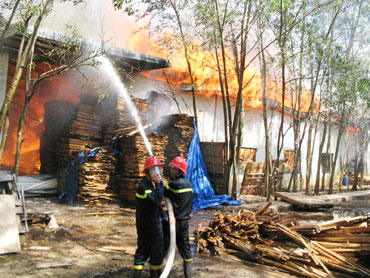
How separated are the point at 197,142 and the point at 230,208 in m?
2.92

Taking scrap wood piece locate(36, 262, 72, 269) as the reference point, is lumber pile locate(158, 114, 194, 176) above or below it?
above

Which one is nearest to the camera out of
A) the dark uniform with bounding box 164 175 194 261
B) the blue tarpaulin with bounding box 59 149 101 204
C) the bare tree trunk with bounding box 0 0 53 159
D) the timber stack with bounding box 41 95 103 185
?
the dark uniform with bounding box 164 175 194 261

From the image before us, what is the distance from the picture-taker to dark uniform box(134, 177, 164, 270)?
442 centimetres

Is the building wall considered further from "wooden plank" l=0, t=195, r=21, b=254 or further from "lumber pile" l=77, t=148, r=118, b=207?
"wooden plank" l=0, t=195, r=21, b=254

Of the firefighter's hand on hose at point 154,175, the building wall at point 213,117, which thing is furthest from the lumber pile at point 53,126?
the firefighter's hand on hose at point 154,175

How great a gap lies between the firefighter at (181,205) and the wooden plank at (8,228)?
2.85 metres

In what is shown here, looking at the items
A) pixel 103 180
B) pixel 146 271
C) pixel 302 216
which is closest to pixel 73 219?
pixel 103 180

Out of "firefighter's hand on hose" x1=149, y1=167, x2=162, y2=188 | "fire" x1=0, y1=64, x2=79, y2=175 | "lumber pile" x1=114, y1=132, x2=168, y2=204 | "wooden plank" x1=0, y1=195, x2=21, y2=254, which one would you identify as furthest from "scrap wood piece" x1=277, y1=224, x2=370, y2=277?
"fire" x1=0, y1=64, x2=79, y2=175

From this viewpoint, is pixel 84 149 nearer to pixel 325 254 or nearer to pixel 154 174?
pixel 154 174

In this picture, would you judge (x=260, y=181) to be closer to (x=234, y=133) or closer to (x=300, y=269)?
(x=234, y=133)

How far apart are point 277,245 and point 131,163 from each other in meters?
5.84

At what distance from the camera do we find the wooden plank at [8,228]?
5426 mm

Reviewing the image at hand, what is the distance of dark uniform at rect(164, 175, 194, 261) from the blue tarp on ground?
259 inches

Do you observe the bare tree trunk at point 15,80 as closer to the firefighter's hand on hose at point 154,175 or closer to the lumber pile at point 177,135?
the firefighter's hand on hose at point 154,175
